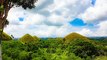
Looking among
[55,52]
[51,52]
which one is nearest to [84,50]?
[51,52]

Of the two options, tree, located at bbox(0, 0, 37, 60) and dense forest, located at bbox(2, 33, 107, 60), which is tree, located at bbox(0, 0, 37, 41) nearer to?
tree, located at bbox(0, 0, 37, 60)

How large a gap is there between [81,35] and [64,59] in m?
30.7

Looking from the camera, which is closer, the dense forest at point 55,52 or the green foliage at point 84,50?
the dense forest at point 55,52

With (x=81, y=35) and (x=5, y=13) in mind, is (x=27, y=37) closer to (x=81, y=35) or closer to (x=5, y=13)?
(x=81, y=35)

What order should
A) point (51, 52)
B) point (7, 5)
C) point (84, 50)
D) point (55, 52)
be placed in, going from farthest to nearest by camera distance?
point (84, 50) < point (51, 52) < point (55, 52) < point (7, 5)

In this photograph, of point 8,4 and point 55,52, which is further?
point 55,52

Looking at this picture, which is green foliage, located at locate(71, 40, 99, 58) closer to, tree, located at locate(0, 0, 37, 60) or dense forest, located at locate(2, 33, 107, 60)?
dense forest, located at locate(2, 33, 107, 60)

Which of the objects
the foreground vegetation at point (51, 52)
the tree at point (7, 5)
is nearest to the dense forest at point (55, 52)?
the foreground vegetation at point (51, 52)

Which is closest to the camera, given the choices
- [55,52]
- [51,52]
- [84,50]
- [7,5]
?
[7,5]

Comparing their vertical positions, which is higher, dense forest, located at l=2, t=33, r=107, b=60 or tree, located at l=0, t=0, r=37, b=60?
tree, located at l=0, t=0, r=37, b=60

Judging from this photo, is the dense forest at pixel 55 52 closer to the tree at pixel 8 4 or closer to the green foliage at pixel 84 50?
the green foliage at pixel 84 50

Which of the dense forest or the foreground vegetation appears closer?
the dense forest

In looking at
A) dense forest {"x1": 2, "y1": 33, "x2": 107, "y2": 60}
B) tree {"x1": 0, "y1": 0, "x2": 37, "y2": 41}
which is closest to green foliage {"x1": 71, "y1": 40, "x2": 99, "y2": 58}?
dense forest {"x1": 2, "y1": 33, "x2": 107, "y2": 60}

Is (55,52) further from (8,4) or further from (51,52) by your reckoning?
(8,4)
